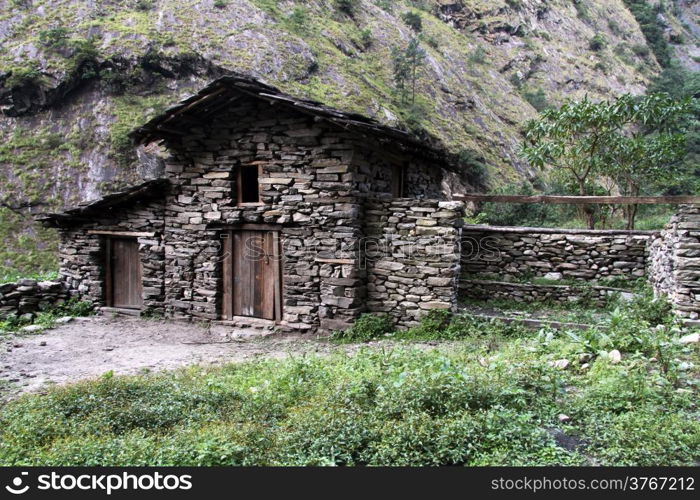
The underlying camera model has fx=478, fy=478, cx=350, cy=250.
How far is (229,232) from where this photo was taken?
1079 centimetres

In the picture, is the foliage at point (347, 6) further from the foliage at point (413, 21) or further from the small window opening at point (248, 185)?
the small window opening at point (248, 185)

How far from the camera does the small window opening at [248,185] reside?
35.0ft

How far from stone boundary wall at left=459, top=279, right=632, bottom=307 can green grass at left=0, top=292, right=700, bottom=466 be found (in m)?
3.99

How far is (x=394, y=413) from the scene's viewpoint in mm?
4660

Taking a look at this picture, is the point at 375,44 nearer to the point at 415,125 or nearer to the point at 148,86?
the point at 415,125

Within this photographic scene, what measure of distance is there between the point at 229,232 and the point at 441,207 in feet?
15.7

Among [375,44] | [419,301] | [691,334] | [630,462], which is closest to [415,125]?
[375,44]

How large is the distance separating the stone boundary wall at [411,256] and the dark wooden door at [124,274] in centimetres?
615

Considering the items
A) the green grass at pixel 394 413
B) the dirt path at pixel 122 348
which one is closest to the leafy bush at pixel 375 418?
the green grass at pixel 394 413

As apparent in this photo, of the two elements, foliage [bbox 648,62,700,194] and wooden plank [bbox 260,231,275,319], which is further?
foliage [bbox 648,62,700,194]

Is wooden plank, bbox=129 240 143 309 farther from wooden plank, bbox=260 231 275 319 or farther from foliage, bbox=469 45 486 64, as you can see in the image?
foliage, bbox=469 45 486 64

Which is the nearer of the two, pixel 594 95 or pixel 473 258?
pixel 473 258

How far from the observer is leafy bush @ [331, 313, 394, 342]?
9.29 meters

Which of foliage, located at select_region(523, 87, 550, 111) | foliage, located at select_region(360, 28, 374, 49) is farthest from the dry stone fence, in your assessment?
foliage, located at select_region(523, 87, 550, 111)
